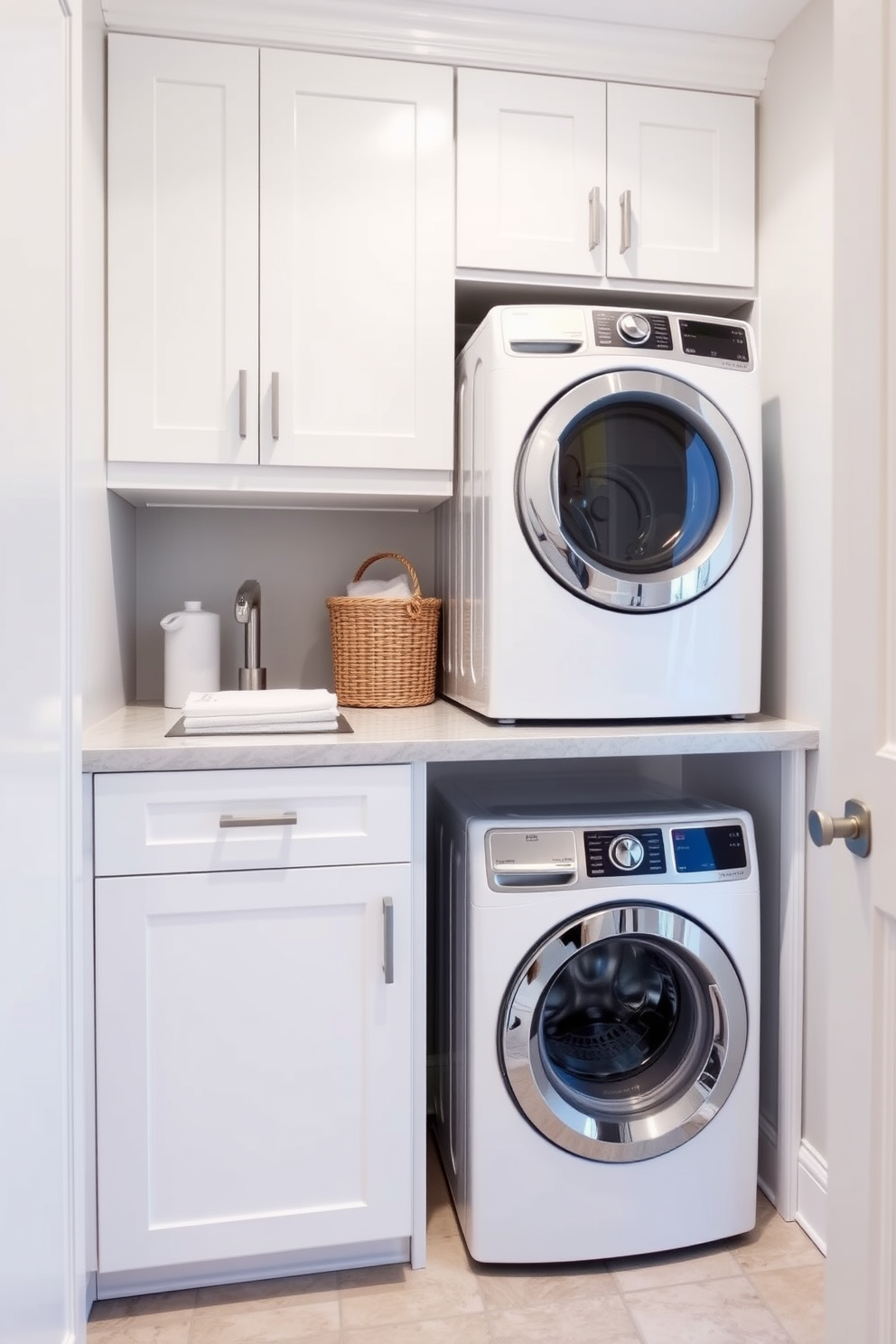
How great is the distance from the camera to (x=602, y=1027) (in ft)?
5.75

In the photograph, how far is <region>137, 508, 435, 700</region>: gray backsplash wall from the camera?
2186mm

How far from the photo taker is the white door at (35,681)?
0.91 metres

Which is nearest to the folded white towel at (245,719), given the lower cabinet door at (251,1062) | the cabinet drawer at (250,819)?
the cabinet drawer at (250,819)

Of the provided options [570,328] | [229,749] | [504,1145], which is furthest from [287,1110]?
[570,328]

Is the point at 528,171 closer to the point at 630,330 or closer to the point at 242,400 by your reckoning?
the point at 630,330

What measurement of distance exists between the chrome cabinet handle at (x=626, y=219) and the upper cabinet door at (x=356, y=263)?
1.21 ft

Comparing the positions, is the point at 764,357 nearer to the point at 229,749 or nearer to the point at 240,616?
the point at 240,616

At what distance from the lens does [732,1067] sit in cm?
166

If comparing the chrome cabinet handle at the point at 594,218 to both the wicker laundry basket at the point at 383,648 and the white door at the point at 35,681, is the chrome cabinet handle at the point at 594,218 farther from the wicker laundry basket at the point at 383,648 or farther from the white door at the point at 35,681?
the white door at the point at 35,681

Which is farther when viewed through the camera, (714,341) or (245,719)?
(714,341)

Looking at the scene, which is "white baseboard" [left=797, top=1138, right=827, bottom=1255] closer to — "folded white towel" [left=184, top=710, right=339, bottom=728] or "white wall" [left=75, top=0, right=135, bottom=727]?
"folded white towel" [left=184, top=710, right=339, bottom=728]

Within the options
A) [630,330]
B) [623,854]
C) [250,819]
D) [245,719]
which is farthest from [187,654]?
[630,330]

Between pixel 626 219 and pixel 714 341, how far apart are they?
1.25 feet

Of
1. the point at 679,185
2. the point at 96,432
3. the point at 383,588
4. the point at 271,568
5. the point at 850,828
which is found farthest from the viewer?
the point at 271,568
